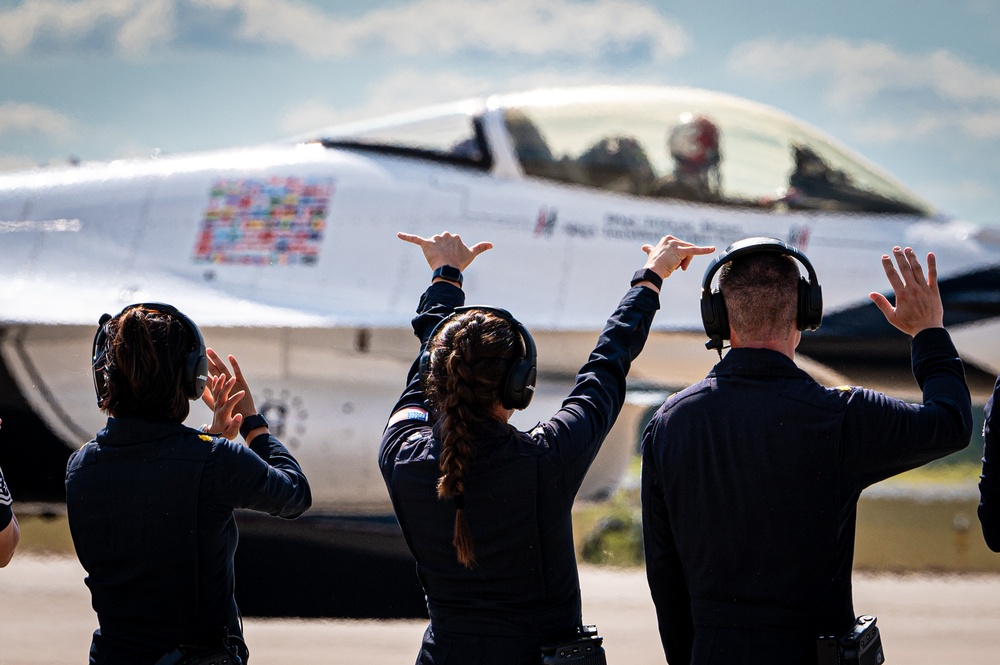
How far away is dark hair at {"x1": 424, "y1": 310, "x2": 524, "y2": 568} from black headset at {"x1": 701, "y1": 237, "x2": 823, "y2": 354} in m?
0.50

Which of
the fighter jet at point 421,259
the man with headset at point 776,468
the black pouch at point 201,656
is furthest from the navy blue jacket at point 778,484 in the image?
the fighter jet at point 421,259

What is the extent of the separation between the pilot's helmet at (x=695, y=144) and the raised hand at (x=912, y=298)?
3885mm

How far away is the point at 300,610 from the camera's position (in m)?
5.94

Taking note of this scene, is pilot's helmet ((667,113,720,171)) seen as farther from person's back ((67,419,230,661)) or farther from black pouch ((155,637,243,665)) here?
black pouch ((155,637,243,665))

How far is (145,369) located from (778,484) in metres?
1.59

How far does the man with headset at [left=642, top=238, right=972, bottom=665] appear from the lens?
230 cm

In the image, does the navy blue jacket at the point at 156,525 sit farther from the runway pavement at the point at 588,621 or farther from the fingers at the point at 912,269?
the runway pavement at the point at 588,621

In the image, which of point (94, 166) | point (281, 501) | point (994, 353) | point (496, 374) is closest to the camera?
point (496, 374)

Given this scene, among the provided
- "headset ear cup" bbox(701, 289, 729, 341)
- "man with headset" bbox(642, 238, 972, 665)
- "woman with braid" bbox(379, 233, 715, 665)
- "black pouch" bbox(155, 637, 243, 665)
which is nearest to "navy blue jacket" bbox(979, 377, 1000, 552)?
"man with headset" bbox(642, 238, 972, 665)

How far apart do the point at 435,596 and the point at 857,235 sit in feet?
14.9

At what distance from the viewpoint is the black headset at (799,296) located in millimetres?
2469

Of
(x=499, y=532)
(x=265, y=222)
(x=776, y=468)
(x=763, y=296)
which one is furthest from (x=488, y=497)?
(x=265, y=222)

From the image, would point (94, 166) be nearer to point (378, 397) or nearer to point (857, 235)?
point (378, 397)

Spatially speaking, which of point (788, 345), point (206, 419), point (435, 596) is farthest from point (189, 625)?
point (206, 419)
